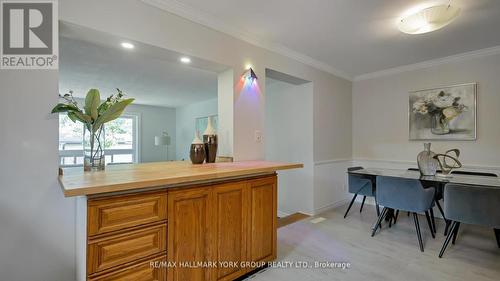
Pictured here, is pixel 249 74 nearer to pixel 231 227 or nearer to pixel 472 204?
pixel 231 227

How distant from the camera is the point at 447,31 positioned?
8.32 feet

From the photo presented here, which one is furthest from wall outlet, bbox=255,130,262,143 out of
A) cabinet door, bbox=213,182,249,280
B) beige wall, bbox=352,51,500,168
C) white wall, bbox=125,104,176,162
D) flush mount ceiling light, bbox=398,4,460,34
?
white wall, bbox=125,104,176,162

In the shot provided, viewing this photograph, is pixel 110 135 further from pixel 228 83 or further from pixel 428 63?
pixel 428 63

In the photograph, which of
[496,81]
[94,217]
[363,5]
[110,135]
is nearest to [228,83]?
[363,5]

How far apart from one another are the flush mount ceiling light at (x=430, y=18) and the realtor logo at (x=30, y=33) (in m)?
2.82

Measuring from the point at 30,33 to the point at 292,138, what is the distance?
3.21 meters

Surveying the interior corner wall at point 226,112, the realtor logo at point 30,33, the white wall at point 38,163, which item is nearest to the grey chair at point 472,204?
the interior corner wall at point 226,112

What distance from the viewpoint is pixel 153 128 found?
7.09 metres

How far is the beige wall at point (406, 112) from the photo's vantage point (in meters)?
3.04

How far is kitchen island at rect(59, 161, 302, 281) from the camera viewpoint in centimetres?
119

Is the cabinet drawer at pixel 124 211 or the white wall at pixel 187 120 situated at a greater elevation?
the white wall at pixel 187 120

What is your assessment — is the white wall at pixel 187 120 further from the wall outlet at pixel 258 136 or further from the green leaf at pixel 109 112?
the green leaf at pixel 109 112

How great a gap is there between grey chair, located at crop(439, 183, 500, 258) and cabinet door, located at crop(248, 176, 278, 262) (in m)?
1.66

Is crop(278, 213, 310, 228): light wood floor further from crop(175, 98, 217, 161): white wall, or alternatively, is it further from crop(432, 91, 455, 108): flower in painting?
crop(175, 98, 217, 161): white wall
